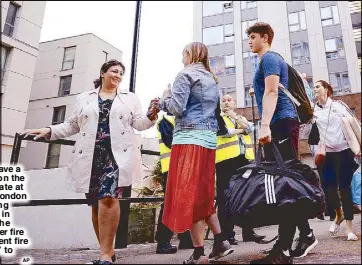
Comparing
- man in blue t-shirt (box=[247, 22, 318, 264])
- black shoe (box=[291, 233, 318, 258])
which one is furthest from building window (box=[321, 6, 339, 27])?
black shoe (box=[291, 233, 318, 258])

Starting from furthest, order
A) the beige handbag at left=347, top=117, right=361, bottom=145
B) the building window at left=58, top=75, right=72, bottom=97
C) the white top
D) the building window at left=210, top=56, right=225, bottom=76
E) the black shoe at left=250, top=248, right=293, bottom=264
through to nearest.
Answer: the building window at left=58, top=75, right=72, bottom=97 < the building window at left=210, top=56, right=225, bottom=76 < the white top < the beige handbag at left=347, top=117, right=361, bottom=145 < the black shoe at left=250, top=248, right=293, bottom=264

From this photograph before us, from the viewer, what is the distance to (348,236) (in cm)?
227

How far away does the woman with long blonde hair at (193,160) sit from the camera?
1.69 metres

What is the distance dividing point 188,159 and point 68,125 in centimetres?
88

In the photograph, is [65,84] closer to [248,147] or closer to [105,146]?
[248,147]

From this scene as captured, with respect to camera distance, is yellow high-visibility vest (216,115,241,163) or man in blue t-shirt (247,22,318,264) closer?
man in blue t-shirt (247,22,318,264)

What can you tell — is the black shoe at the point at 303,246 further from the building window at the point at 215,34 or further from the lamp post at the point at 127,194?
the building window at the point at 215,34

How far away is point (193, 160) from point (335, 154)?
55.5 inches

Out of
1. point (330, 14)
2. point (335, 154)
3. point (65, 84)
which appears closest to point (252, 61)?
point (335, 154)

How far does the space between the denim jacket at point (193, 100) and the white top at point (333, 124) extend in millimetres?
1042

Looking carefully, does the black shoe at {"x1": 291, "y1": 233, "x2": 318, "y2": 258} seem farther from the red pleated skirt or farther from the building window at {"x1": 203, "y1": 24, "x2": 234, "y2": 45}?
the building window at {"x1": 203, "y1": 24, "x2": 234, "y2": 45}

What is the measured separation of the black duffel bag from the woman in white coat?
2.14 ft

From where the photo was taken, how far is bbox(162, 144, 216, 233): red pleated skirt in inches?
65.7

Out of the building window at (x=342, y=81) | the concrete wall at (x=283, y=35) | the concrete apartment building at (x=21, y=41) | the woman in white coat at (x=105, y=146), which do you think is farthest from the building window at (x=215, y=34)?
the woman in white coat at (x=105, y=146)
